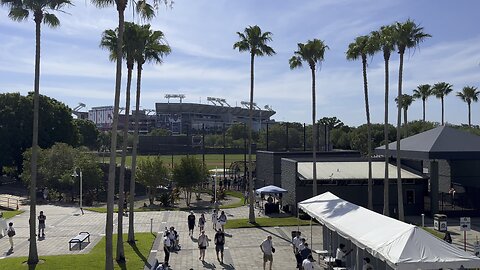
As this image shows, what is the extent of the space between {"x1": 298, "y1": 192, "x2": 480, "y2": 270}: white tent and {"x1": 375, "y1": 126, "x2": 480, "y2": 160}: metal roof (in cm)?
1654

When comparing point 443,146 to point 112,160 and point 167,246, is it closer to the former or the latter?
point 167,246

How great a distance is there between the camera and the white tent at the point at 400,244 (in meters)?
13.5

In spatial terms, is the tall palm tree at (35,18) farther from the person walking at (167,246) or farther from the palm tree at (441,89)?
the palm tree at (441,89)

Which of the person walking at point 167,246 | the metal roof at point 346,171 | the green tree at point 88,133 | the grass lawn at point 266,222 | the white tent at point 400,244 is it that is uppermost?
the green tree at point 88,133

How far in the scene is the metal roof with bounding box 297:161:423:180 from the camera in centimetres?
3801

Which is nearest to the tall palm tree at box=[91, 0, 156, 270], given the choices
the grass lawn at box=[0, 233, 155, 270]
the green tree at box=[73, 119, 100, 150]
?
the grass lawn at box=[0, 233, 155, 270]

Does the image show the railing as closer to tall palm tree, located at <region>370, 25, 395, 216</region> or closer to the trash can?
tall palm tree, located at <region>370, 25, 395, 216</region>

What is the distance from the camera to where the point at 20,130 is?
64562 mm

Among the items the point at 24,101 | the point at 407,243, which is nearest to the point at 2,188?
the point at 24,101

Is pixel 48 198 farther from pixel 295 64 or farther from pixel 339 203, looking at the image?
pixel 339 203

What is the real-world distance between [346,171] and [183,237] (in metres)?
15.8

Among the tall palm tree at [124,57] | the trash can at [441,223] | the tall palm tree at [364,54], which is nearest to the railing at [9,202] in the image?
the tall palm tree at [124,57]

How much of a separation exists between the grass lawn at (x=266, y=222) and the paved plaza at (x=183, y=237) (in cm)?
97

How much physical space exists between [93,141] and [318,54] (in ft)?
327
